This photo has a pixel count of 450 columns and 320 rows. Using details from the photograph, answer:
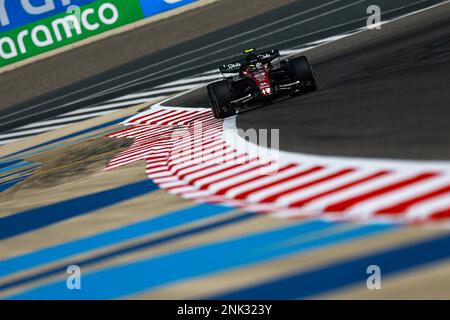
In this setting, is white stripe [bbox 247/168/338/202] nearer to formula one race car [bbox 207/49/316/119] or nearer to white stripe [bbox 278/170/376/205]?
white stripe [bbox 278/170/376/205]

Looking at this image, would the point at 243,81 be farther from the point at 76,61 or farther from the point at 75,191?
the point at 76,61

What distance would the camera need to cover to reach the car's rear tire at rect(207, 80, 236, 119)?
12.3 meters

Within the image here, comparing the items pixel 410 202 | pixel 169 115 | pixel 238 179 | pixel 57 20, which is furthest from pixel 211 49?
pixel 410 202

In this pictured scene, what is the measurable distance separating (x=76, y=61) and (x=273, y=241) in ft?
61.6

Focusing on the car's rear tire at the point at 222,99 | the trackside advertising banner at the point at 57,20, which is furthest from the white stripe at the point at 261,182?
the trackside advertising banner at the point at 57,20

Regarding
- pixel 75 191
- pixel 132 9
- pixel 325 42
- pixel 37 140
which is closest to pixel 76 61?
pixel 132 9

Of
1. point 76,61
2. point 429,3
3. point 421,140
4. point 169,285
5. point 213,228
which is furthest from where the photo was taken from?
point 76,61

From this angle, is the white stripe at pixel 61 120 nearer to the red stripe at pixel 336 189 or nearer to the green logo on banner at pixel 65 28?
the green logo on banner at pixel 65 28

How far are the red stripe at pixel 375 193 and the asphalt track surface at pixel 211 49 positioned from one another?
43.2 feet

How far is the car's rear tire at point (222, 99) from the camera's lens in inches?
486

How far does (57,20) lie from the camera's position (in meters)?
23.0

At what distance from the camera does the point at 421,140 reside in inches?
278

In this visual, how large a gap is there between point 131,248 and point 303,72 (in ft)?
21.1

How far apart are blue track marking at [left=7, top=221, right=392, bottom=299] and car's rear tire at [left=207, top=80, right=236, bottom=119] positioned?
21.2 feet
